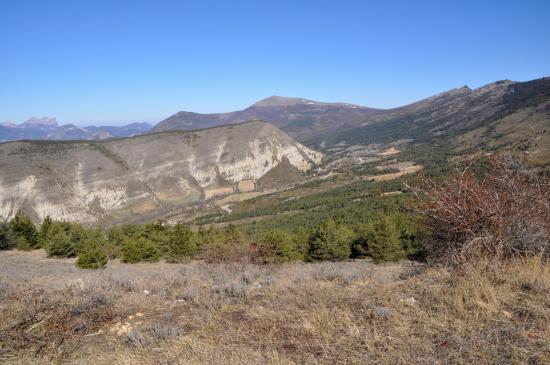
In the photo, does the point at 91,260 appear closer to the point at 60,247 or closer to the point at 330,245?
the point at 60,247

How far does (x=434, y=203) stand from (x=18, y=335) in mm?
8243

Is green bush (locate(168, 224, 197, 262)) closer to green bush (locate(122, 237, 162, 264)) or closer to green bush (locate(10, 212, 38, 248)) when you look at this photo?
green bush (locate(122, 237, 162, 264))

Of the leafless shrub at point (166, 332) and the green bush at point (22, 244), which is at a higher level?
the leafless shrub at point (166, 332)

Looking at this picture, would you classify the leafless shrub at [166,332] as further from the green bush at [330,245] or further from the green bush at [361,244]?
the green bush at [361,244]

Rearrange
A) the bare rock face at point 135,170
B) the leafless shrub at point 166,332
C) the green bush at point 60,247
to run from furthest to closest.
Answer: the bare rock face at point 135,170, the green bush at point 60,247, the leafless shrub at point 166,332

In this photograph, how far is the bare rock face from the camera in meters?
104

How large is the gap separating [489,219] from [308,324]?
4.53 meters

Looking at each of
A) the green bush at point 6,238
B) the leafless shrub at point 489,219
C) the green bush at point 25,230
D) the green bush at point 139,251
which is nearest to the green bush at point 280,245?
the green bush at point 139,251

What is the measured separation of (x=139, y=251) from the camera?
30.0 metres

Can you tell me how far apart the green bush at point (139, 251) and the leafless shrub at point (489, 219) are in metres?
27.2

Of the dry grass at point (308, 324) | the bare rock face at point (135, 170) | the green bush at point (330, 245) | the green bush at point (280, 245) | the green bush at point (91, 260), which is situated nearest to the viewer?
the dry grass at point (308, 324)

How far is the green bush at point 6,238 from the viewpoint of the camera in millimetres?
34219

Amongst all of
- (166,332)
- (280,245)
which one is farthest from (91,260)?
(166,332)

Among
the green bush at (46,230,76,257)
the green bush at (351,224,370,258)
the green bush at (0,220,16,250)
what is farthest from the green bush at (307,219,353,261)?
the green bush at (0,220,16,250)
